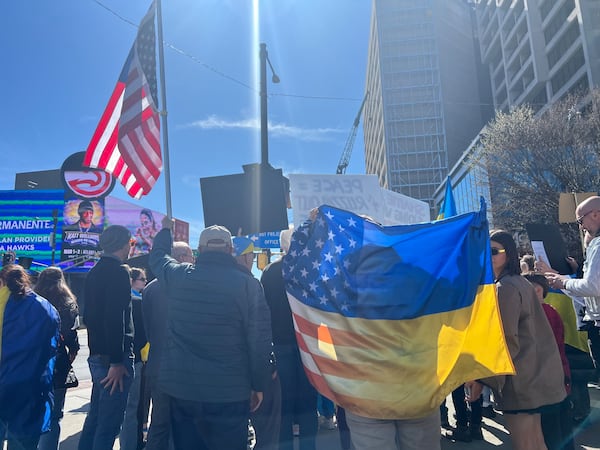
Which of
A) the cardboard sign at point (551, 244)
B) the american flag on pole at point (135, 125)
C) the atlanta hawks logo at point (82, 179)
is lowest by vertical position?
the cardboard sign at point (551, 244)

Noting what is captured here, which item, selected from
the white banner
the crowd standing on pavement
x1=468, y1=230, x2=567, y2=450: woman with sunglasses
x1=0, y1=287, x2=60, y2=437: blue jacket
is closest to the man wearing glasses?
the crowd standing on pavement

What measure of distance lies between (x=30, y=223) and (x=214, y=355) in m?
33.1

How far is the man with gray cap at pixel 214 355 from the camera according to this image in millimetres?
2637

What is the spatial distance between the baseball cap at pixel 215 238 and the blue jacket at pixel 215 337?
138 millimetres

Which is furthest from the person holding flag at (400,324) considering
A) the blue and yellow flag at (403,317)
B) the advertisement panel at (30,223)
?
the advertisement panel at (30,223)

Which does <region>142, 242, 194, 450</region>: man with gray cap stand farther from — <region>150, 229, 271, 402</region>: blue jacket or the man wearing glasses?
the man wearing glasses

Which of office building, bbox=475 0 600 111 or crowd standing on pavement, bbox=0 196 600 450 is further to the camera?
office building, bbox=475 0 600 111

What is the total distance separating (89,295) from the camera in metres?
3.53

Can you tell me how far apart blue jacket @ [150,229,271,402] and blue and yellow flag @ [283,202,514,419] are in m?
0.37

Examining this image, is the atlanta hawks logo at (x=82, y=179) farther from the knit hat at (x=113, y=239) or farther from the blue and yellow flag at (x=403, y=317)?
the blue and yellow flag at (x=403, y=317)

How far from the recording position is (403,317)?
8.23 feet

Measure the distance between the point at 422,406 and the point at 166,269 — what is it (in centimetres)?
194

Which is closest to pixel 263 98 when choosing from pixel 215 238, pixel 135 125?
pixel 135 125

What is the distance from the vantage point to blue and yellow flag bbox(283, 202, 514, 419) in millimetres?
2426
